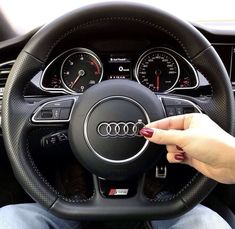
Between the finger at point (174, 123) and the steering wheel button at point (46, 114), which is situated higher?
the finger at point (174, 123)

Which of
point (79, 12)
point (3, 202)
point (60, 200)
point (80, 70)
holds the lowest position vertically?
point (3, 202)

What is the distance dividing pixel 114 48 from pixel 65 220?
481mm

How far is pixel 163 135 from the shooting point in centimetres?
102

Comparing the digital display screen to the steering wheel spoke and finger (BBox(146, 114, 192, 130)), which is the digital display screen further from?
finger (BBox(146, 114, 192, 130))

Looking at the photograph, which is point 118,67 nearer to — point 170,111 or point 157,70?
point 157,70

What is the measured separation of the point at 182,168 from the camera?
1460mm

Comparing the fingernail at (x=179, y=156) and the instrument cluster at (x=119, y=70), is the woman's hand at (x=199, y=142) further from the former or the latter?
the instrument cluster at (x=119, y=70)

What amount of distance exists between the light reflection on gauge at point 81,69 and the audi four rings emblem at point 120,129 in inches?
11.3

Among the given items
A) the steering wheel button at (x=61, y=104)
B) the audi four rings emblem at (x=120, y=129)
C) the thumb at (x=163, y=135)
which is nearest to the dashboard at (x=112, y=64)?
the steering wheel button at (x=61, y=104)

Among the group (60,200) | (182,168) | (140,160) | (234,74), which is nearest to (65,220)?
(60,200)

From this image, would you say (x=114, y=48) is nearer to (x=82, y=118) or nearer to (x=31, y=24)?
(x=82, y=118)

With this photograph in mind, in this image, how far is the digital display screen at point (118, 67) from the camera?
1.44 meters

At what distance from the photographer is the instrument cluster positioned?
55.7 inches

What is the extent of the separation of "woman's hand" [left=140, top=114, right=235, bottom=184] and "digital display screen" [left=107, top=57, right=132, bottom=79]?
40 cm
